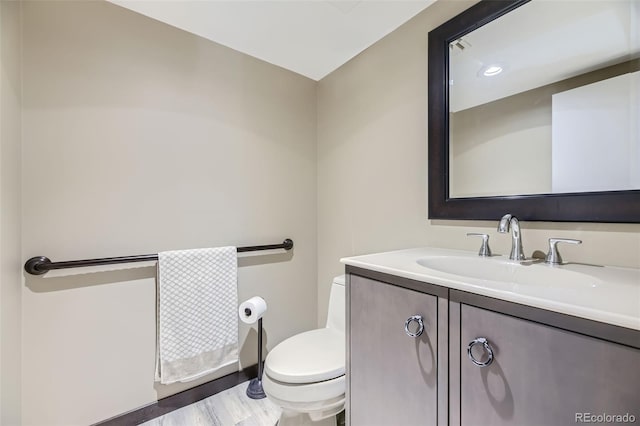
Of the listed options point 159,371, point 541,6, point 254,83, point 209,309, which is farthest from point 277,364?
point 541,6

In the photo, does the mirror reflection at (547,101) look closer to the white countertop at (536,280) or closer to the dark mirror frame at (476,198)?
the dark mirror frame at (476,198)

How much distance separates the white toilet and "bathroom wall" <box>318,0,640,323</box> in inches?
24.4

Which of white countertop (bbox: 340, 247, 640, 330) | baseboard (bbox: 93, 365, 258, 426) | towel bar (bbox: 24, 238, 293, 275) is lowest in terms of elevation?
baseboard (bbox: 93, 365, 258, 426)

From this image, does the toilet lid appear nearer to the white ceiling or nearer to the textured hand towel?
the textured hand towel

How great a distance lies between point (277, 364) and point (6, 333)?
3.34ft

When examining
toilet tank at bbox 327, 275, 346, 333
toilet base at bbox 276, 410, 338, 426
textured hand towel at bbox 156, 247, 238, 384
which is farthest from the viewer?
toilet tank at bbox 327, 275, 346, 333

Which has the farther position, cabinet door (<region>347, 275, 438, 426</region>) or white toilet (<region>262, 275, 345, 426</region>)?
white toilet (<region>262, 275, 345, 426</region>)

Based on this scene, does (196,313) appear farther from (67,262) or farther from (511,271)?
(511,271)

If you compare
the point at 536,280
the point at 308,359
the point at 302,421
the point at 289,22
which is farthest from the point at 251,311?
the point at 289,22

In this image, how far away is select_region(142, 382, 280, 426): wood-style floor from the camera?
137 cm

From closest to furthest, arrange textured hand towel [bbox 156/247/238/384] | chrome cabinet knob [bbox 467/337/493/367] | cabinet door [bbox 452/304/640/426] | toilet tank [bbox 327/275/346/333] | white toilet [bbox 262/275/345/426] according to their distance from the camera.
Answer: cabinet door [bbox 452/304/640/426]
chrome cabinet knob [bbox 467/337/493/367]
white toilet [bbox 262/275/345/426]
textured hand towel [bbox 156/247/238/384]
toilet tank [bbox 327/275/346/333]

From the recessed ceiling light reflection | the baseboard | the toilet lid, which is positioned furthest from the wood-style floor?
the recessed ceiling light reflection

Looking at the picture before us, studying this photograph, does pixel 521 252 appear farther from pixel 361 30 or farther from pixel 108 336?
pixel 108 336

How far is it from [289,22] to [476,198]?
4.25ft
